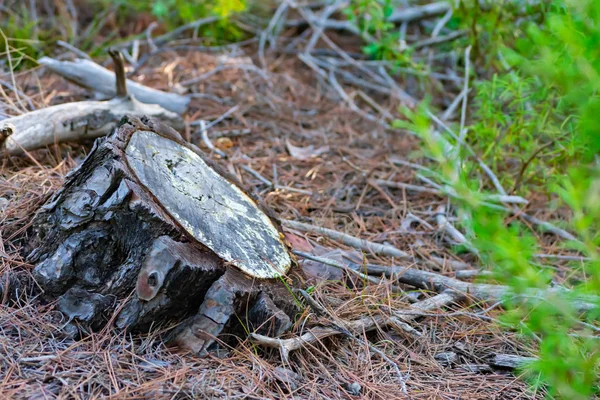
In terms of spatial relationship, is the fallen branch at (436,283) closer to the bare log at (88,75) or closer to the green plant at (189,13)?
the bare log at (88,75)

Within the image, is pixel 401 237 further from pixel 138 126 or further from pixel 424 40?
pixel 424 40

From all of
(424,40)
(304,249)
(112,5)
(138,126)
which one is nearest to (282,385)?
(304,249)

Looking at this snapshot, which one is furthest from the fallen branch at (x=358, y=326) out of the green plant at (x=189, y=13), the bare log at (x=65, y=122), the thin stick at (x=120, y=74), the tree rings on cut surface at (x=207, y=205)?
the green plant at (x=189, y=13)

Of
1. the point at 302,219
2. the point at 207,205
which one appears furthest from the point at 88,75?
the point at 207,205

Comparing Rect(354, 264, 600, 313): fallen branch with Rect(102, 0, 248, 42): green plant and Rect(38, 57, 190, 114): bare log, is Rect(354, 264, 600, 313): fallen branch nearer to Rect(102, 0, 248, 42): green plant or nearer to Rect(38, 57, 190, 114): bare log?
Rect(38, 57, 190, 114): bare log

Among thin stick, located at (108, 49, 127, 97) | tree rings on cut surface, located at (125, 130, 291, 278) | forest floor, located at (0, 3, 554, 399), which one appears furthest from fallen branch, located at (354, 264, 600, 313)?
thin stick, located at (108, 49, 127, 97)

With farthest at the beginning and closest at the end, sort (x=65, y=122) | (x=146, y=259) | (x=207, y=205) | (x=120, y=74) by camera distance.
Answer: (x=120, y=74)
(x=65, y=122)
(x=207, y=205)
(x=146, y=259)

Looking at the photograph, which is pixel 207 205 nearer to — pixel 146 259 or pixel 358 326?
pixel 146 259
